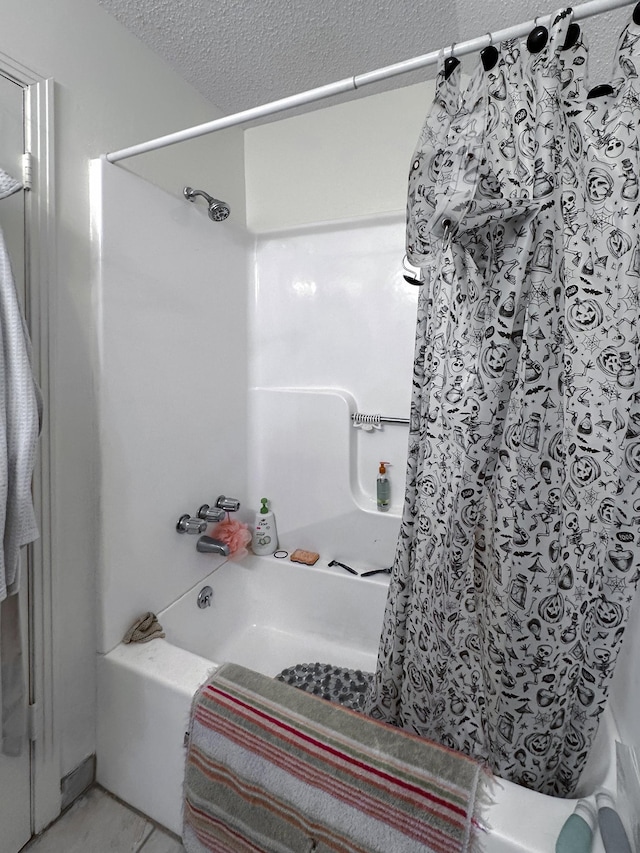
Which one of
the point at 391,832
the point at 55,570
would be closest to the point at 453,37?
the point at 55,570

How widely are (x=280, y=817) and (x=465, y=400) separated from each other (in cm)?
98

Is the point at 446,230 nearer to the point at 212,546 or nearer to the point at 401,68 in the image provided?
the point at 401,68

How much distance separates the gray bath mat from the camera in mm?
1515

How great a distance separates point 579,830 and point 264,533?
1.40m

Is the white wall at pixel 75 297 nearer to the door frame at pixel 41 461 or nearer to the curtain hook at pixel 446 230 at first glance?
the door frame at pixel 41 461

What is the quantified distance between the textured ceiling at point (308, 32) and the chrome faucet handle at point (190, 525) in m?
1.61

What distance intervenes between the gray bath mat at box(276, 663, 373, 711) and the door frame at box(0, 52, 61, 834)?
2.38 ft

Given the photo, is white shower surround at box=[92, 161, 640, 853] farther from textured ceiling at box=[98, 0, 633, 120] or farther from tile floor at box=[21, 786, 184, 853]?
textured ceiling at box=[98, 0, 633, 120]

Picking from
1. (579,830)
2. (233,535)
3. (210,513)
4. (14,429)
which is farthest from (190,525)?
(579,830)

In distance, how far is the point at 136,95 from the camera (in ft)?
4.75

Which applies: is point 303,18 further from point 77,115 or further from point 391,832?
point 391,832

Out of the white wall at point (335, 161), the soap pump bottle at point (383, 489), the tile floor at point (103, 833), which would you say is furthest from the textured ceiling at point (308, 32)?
the tile floor at point (103, 833)

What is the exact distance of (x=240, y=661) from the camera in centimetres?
177

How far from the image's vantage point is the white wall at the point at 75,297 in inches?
47.4
